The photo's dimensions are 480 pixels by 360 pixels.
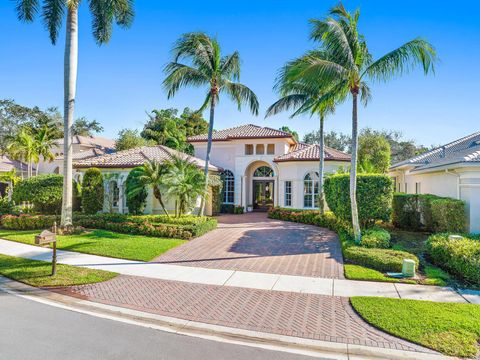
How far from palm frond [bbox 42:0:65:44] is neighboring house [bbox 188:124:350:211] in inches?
Result: 544

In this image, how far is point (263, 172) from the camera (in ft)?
92.0

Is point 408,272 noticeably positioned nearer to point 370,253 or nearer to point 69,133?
point 370,253

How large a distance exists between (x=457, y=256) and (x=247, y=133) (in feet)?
63.9

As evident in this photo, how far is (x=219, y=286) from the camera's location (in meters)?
8.25

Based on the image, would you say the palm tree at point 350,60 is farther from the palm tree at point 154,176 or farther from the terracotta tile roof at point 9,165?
the terracotta tile roof at point 9,165

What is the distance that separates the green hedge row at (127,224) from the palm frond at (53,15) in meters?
10.2

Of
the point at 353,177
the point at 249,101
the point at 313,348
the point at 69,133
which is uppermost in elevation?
the point at 249,101

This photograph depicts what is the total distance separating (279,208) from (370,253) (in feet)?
40.6

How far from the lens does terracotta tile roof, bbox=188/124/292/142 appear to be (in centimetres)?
2533

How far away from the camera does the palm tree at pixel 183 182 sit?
53.6 feet

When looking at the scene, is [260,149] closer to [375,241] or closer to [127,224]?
[127,224]

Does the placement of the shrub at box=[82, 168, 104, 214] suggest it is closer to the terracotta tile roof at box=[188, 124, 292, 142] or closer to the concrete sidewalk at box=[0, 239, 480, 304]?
the concrete sidewalk at box=[0, 239, 480, 304]

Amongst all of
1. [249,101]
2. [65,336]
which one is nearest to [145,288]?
[65,336]

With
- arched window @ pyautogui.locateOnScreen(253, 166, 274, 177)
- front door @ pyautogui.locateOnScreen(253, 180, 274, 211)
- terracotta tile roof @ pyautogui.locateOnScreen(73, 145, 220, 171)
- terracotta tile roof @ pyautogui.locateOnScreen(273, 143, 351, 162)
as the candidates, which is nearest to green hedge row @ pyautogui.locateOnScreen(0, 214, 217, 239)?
terracotta tile roof @ pyautogui.locateOnScreen(73, 145, 220, 171)
